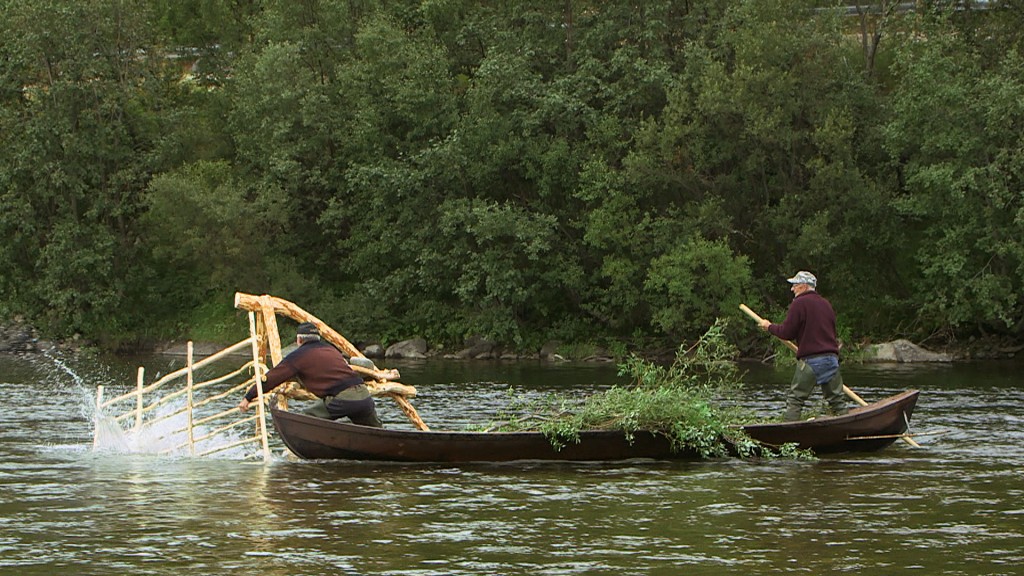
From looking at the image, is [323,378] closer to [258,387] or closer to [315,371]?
[315,371]

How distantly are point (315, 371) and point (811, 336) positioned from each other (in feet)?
22.3

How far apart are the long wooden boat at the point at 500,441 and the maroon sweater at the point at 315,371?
442 mm

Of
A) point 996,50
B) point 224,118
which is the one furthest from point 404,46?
point 996,50

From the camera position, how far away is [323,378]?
19203 mm

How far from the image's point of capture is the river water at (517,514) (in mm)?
13070

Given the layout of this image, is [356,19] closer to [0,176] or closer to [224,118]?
[224,118]

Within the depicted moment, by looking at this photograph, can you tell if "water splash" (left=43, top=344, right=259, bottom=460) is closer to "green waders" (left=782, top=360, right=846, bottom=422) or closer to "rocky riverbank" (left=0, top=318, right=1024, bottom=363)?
"green waders" (left=782, top=360, right=846, bottom=422)

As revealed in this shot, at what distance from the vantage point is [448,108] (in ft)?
171

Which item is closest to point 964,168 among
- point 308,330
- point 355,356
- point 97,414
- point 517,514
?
point 355,356

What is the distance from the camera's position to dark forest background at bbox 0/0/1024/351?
4403 centimetres

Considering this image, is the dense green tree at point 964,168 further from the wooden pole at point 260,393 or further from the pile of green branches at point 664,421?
the wooden pole at point 260,393

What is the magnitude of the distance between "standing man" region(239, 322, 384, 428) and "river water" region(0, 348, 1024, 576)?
29.7 inches

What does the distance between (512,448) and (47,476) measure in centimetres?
610

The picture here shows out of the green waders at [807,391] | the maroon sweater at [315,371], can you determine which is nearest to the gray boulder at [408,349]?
the green waders at [807,391]
